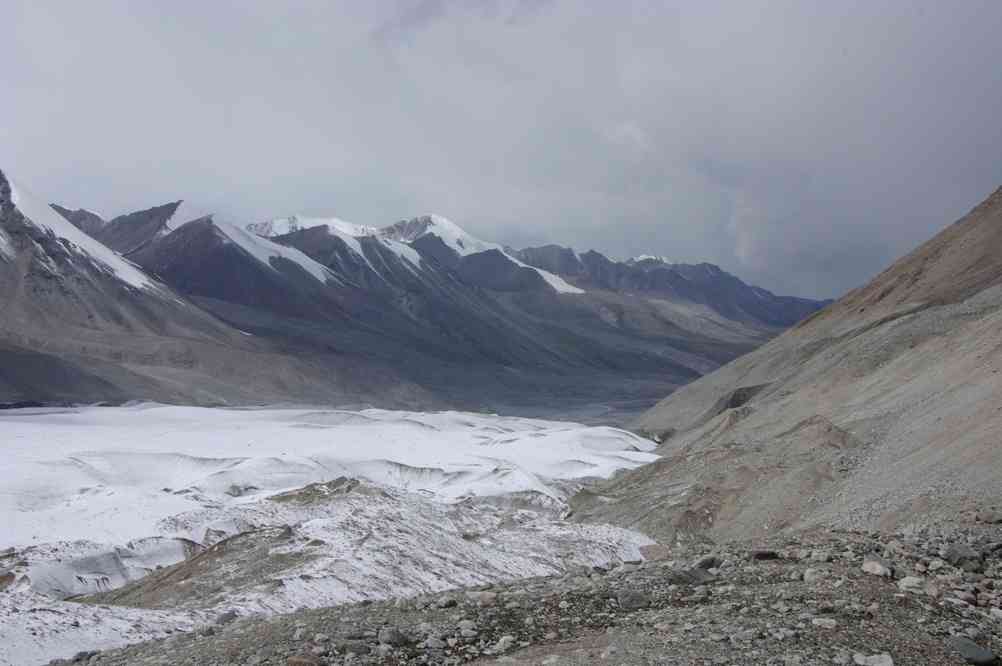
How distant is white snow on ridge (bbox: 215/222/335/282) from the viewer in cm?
16965

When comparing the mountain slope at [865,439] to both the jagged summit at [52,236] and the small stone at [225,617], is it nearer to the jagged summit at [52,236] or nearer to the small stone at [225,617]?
the small stone at [225,617]

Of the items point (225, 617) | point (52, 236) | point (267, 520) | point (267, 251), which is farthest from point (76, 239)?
point (225, 617)

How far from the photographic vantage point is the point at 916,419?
24375mm

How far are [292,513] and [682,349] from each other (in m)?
162

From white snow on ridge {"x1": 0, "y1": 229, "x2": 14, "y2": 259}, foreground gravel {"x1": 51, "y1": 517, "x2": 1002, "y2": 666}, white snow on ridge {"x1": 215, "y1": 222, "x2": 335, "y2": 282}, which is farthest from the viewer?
white snow on ridge {"x1": 215, "y1": 222, "x2": 335, "y2": 282}

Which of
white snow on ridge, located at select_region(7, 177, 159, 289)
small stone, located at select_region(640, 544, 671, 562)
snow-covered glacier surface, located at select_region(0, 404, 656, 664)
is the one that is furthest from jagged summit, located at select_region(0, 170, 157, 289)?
small stone, located at select_region(640, 544, 671, 562)

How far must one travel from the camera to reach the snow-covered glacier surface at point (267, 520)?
50.5 ft

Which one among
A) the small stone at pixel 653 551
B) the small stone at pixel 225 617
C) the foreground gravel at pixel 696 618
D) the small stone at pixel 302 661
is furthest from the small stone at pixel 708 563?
the small stone at pixel 653 551

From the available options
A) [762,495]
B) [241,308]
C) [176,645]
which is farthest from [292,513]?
[241,308]

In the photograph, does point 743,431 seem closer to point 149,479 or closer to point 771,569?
point 149,479

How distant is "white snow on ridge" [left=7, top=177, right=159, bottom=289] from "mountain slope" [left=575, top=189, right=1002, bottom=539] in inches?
3684

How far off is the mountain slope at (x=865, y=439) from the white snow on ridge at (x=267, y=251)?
12853 cm

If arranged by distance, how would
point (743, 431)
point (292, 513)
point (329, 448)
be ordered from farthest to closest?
1. point (329, 448)
2. point (743, 431)
3. point (292, 513)

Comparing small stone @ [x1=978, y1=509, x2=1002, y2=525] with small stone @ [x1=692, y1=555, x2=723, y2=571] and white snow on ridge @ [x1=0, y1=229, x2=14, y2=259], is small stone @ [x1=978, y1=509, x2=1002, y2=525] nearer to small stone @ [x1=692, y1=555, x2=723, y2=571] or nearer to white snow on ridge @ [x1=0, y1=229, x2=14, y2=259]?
small stone @ [x1=692, y1=555, x2=723, y2=571]
